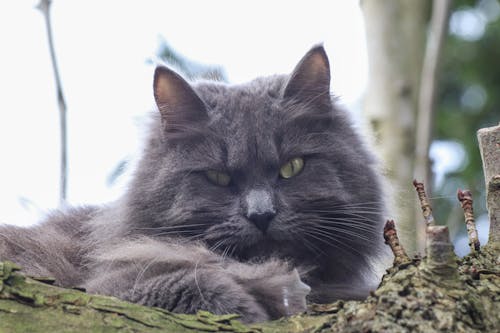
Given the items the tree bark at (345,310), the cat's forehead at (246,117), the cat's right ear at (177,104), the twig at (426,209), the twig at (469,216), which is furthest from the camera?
the cat's right ear at (177,104)

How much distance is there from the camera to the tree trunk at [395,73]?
4535 millimetres

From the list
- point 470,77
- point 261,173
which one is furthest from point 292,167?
point 470,77

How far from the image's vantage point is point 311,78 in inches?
107

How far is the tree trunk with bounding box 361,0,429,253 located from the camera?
4.54 metres

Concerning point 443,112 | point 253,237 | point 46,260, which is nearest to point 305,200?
point 253,237

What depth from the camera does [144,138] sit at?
2.79 m

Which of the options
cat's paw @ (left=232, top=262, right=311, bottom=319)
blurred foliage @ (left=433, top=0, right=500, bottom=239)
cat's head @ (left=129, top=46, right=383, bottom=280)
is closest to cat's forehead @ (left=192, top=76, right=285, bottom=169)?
cat's head @ (left=129, top=46, right=383, bottom=280)

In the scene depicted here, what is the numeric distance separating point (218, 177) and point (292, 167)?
28 cm

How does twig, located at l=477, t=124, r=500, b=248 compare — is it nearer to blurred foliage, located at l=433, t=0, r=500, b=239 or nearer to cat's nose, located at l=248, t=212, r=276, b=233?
cat's nose, located at l=248, t=212, r=276, b=233

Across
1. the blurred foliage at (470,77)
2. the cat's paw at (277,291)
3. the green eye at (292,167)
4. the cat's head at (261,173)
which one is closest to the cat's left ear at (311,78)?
the cat's head at (261,173)

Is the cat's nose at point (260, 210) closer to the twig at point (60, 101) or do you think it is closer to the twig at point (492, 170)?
the twig at point (492, 170)

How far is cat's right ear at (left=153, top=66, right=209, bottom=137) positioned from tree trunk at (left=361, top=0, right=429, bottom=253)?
2.08 m

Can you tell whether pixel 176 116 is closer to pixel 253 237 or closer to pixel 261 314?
pixel 253 237

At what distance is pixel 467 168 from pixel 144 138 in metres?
4.16
